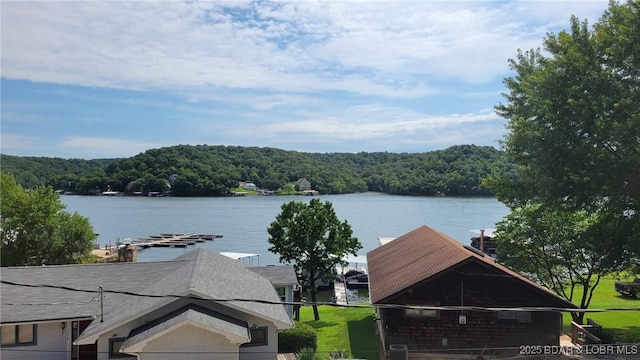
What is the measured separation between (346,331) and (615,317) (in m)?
13.8

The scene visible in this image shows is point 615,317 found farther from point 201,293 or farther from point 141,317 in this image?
point 141,317

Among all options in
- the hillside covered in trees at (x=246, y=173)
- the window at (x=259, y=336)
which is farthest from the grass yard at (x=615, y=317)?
the hillside covered in trees at (x=246, y=173)

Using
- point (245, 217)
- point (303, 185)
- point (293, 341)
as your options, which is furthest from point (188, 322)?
point (303, 185)

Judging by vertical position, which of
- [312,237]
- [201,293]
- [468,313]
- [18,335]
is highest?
[312,237]

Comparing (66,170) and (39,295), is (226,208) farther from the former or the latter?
(39,295)

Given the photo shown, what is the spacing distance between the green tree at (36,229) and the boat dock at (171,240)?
40.3m

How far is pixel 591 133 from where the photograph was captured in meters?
19.9

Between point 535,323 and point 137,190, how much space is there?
15280 cm

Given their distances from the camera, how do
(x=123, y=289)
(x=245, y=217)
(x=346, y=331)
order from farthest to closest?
(x=245, y=217), (x=346, y=331), (x=123, y=289)

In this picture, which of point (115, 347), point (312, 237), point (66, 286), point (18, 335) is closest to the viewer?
point (115, 347)

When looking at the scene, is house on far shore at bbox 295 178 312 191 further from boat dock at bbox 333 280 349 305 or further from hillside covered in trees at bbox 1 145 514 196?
boat dock at bbox 333 280 349 305

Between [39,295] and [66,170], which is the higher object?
[66,170]

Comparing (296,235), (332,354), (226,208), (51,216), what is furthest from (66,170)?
(332,354)

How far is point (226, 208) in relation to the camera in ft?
421
